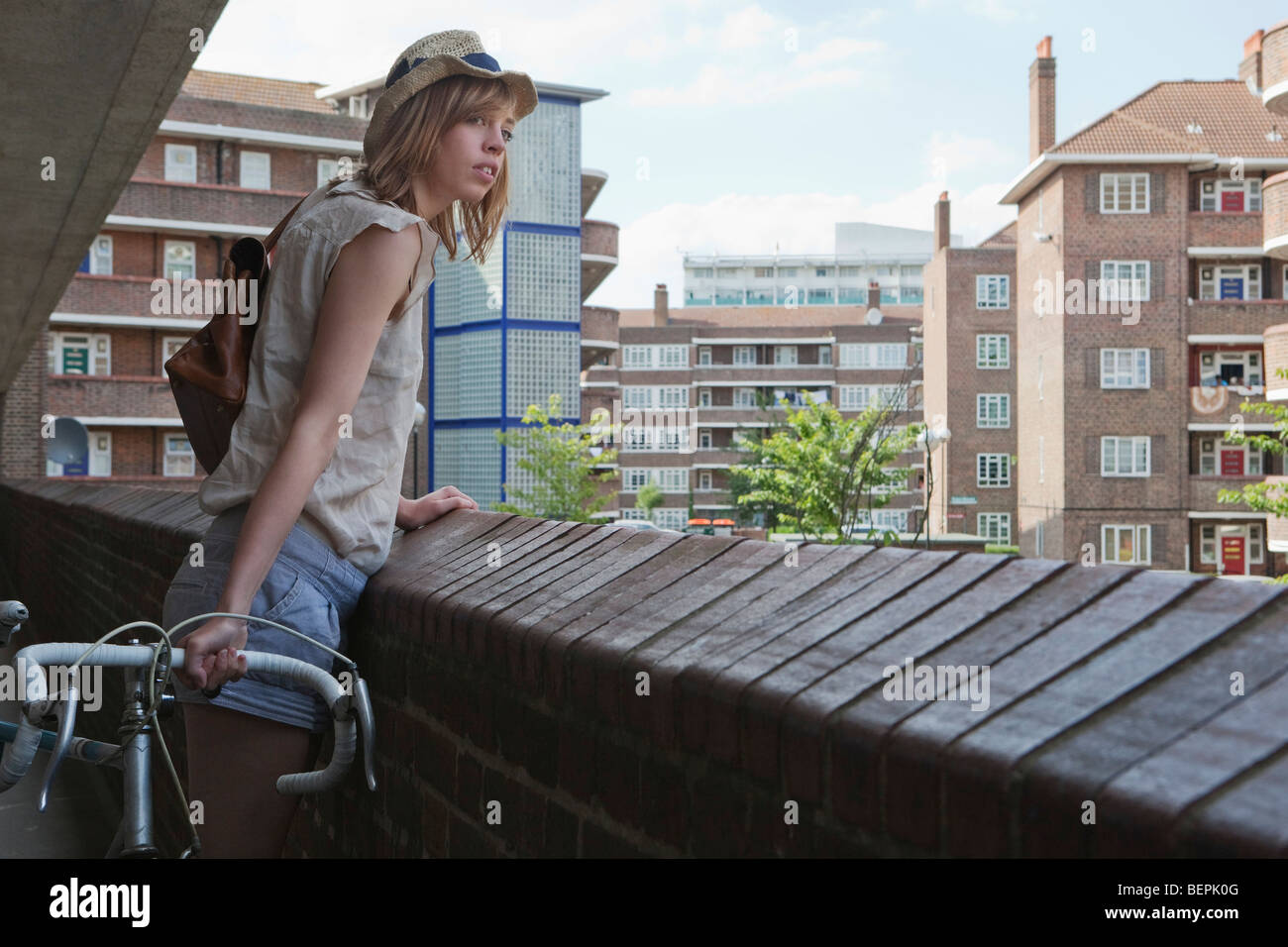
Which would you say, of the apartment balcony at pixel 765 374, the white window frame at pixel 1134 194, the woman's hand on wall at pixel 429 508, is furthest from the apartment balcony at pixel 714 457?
the woman's hand on wall at pixel 429 508

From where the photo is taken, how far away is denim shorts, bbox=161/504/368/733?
6.91 feet

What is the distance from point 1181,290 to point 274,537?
46888 mm

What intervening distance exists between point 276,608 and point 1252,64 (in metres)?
51.8

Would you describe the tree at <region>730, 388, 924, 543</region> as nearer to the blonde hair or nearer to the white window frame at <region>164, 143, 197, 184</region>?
the white window frame at <region>164, 143, 197, 184</region>

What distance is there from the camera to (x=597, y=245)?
44.6 meters

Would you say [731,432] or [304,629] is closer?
[304,629]

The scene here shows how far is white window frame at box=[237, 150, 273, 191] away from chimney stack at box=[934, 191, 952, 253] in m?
36.1

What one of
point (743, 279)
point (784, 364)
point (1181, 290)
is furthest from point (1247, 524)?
point (743, 279)

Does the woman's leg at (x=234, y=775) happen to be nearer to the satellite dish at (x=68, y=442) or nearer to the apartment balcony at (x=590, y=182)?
the satellite dish at (x=68, y=442)

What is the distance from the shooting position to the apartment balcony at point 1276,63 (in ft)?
95.7

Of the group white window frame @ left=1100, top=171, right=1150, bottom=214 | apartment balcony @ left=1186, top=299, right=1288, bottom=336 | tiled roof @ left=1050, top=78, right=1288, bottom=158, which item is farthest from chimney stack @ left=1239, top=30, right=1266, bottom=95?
apartment balcony @ left=1186, top=299, right=1288, bottom=336

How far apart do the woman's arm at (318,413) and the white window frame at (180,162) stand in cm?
4158

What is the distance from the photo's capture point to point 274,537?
1.99 meters

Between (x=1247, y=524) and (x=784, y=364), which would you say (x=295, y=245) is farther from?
(x=784, y=364)
